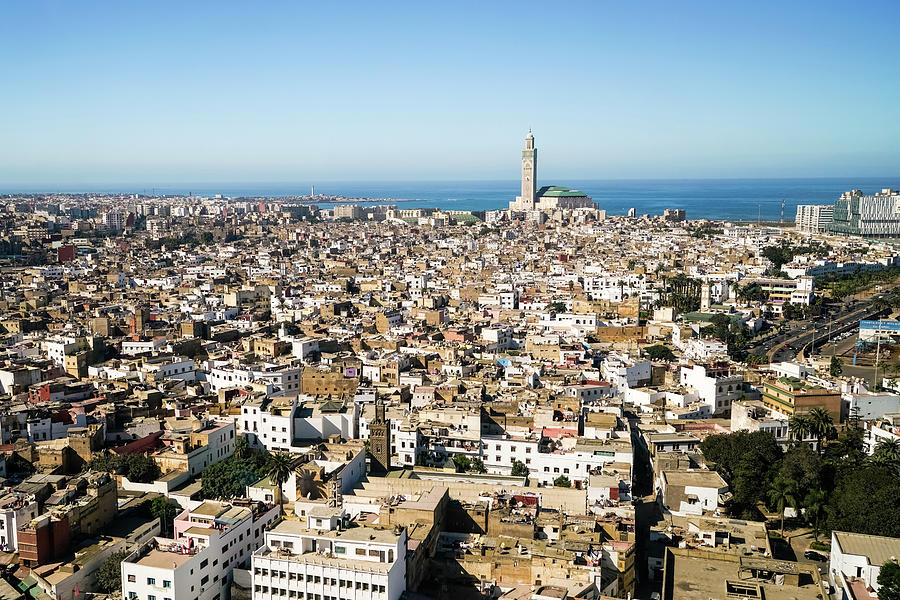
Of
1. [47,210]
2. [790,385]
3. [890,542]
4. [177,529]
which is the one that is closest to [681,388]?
[790,385]

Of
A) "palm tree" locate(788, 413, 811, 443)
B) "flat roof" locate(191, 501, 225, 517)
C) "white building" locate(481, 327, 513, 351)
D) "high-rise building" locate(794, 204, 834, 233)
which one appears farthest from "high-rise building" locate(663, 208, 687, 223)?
"flat roof" locate(191, 501, 225, 517)

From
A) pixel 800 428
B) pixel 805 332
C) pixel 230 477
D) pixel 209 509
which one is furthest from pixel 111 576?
pixel 805 332

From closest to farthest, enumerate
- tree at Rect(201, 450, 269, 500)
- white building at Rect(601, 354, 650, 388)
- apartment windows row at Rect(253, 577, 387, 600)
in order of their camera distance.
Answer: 1. apartment windows row at Rect(253, 577, 387, 600)
2. tree at Rect(201, 450, 269, 500)
3. white building at Rect(601, 354, 650, 388)

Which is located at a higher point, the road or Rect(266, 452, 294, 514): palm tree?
Rect(266, 452, 294, 514): palm tree

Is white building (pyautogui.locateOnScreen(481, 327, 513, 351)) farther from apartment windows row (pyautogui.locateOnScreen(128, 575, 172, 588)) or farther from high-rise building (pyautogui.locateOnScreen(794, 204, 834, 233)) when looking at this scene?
high-rise building (pyautogui.locateOnScreen(794, 204, 834, 233))

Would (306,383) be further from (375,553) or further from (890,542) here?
(890,542)
